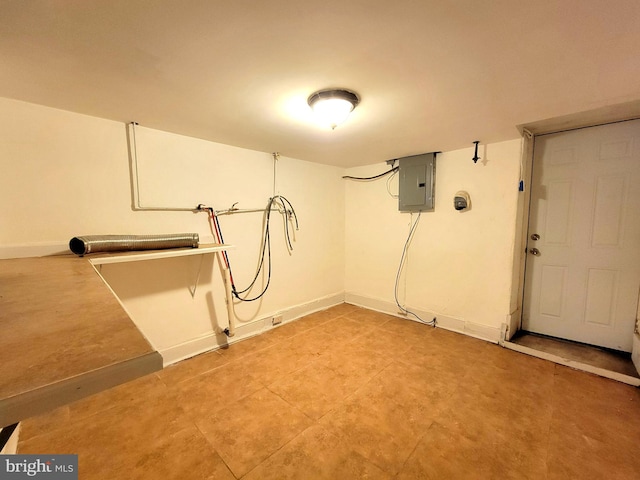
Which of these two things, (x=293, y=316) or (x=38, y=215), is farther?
(x=293, y=316)

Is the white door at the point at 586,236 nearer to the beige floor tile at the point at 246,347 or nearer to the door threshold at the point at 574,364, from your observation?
the door threshold at the point at 574,364

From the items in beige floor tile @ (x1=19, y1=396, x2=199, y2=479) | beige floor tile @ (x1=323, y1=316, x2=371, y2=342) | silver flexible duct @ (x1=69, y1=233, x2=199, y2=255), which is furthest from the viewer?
beige floor tile @ (x1=323, y1=316, x2=371, y2=342)

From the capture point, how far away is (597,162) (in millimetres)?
2350

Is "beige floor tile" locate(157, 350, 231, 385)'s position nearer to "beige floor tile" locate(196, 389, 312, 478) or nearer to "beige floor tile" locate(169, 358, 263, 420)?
"beige floor tile" locate(169, 358, 263, 420)

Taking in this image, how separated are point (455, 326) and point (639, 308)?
146cm

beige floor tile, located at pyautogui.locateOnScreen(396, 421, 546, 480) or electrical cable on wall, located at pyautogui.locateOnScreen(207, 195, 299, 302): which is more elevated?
electrical cable on wall, located at pyautogui.locateOnScreen(207, 195, 299, 302)

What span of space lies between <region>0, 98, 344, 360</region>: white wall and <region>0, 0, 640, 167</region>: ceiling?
0.26 metres

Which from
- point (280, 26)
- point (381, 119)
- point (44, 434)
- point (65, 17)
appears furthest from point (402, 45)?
point (44, 434)

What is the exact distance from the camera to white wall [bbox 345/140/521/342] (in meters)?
2.63

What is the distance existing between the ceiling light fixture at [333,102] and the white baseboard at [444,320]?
8.63 feet

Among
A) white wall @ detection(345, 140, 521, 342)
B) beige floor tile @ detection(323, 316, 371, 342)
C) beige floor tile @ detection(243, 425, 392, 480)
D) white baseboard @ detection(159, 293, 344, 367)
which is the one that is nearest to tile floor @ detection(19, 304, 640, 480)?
beige floor tile @ detection(243, 425, 392, 480)

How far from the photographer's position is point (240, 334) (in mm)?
2818

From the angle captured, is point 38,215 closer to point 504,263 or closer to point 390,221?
point 390,221
